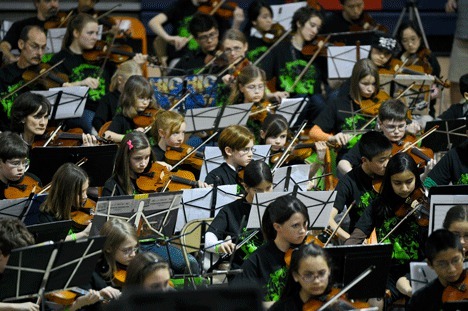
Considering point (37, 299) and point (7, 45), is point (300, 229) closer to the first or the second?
point (37, 299)

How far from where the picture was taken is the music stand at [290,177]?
5.43 meters

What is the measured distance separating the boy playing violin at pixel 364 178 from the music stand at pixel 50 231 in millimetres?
1460

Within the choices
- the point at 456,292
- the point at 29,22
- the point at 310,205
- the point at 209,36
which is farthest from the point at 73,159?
the point at 29,22

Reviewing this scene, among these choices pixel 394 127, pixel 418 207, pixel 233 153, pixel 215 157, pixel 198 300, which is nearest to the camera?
pixel 198 300

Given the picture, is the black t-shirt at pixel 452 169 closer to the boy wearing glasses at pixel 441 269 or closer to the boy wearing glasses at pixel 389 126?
the boy wearing glasses at pixel 389 126

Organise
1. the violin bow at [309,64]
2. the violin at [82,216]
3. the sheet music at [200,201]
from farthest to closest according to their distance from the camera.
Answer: the violin bow at [309,64], the sheet music at [200,201], the violin at [82,216]

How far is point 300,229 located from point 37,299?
114 centimetres

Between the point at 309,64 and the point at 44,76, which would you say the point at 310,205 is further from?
the point at 309,64

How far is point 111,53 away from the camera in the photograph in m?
7.59

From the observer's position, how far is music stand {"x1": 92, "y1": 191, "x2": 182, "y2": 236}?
485 centimetres

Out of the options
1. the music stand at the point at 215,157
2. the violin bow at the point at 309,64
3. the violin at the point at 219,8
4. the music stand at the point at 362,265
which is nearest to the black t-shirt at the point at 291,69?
the violin bow at the point at 309,64

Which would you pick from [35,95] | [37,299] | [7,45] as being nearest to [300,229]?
[37,299]

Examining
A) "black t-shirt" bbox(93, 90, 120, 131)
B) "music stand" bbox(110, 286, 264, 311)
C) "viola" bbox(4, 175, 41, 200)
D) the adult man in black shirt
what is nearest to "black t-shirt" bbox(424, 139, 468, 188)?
"viola" bbox(4, 175, 41, 200)

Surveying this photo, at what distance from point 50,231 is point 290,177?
1401 millimetres
